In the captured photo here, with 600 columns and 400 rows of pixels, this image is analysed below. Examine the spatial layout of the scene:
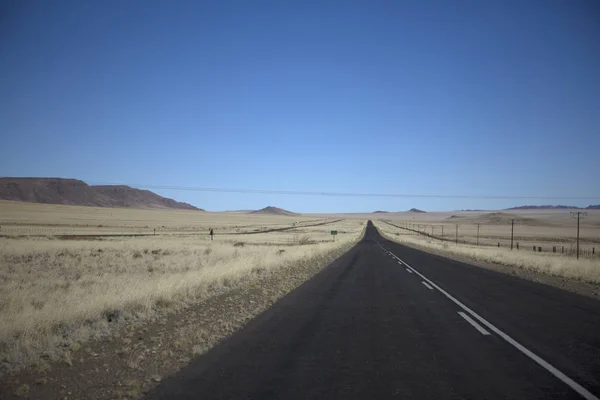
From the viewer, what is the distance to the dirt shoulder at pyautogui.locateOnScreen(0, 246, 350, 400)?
16.8 ft

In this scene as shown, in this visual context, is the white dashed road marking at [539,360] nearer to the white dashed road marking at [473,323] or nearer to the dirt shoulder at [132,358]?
the white dashed road marking at [473,323]

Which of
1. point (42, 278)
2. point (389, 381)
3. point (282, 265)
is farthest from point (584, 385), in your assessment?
point (42, 278)

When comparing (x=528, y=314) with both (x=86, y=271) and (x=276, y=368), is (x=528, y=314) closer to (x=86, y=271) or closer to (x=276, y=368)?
(x=276, y=368)

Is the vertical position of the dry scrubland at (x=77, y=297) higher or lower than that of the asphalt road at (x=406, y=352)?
lower

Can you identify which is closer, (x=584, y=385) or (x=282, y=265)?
(x=584, y=385)

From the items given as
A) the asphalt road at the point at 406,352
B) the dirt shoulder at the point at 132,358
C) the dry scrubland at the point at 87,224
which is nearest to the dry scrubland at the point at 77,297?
the dirt shoulder at the point at 132,358

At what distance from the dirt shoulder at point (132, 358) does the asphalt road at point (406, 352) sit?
1.42 ft

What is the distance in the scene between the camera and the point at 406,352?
677 centimetres

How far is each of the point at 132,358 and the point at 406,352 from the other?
4490 mm

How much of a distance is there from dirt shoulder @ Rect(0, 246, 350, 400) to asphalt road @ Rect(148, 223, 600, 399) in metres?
0.43

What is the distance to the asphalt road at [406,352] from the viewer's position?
16.9ft

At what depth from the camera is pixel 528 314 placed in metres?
10.1

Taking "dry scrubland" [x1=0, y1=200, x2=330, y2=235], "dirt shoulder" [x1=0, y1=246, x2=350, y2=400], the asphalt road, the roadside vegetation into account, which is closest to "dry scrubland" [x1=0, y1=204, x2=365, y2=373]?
the roadside vegetation

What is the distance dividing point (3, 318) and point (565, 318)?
12456 mm
